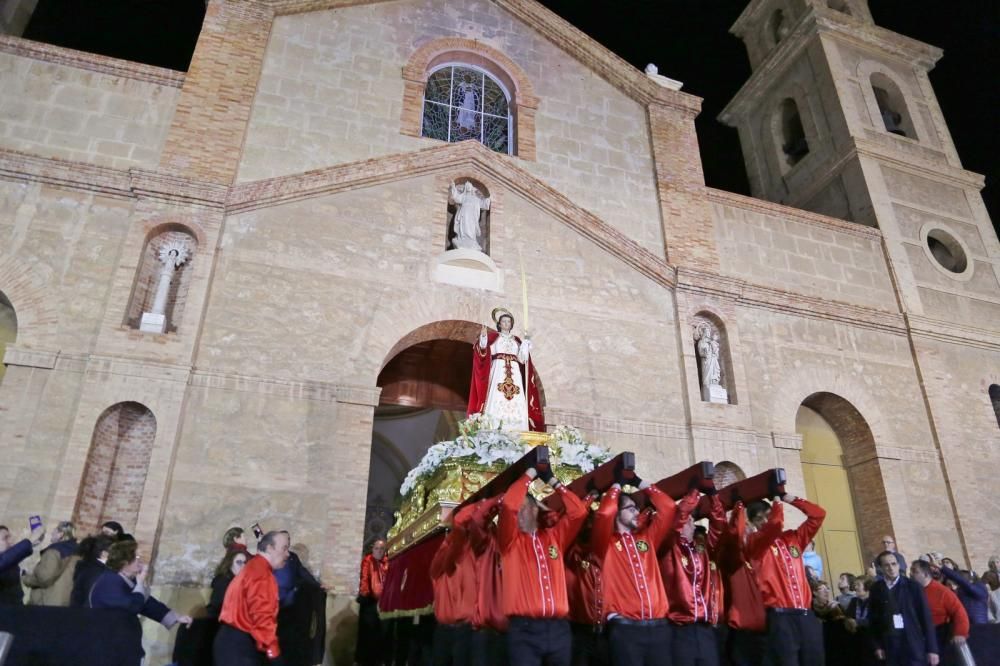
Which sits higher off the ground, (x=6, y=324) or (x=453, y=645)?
(x=6, y=324)

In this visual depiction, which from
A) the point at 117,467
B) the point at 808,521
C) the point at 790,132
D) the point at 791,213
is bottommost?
the point at 808,521

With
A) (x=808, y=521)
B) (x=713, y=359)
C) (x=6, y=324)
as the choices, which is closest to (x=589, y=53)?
(x=713, y=359)

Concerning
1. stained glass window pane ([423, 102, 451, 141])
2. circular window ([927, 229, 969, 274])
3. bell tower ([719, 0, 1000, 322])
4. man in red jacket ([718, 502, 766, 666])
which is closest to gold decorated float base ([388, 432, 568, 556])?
man in red jacket ([718, 502, 766, 666])

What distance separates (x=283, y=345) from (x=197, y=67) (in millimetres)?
4766

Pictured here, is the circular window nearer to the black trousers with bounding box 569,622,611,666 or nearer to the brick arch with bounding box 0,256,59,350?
the black trousers with bounding box 569,622,611,666

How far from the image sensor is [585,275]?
39.0ft

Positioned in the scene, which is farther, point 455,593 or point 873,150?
point 873,150

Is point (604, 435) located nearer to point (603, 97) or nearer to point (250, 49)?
point (603, 97)

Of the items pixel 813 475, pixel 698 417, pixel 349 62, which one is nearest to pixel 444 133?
pixel 349 62

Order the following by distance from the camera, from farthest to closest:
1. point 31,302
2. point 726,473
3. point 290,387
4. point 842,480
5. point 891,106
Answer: point 891,106, point 842,480, point 726,473, point 290,387, point 31,302

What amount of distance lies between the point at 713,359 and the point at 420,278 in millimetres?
4839

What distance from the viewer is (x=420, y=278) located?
10.9 meters

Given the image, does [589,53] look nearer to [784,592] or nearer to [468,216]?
[468,216]

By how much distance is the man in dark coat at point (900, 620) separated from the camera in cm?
624
